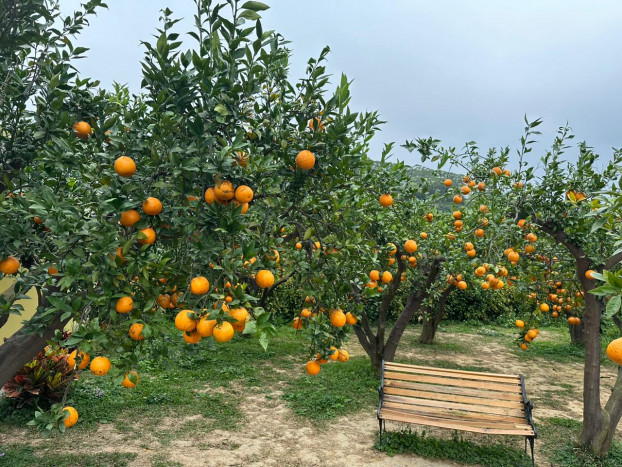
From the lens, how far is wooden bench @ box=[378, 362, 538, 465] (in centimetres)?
476

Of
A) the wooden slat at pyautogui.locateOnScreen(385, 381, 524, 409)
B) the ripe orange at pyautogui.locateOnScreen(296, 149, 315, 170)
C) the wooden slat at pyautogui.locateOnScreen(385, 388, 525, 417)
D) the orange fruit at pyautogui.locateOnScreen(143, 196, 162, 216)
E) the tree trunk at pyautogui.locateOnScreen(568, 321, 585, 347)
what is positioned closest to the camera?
the orange fruit at pyautogui.locateOnScreen(143, 196, 162, 216)

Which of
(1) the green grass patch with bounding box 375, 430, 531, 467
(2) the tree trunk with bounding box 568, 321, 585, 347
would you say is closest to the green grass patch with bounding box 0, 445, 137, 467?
(1) the green grass patch with bounding box 375, 430, 531, 467

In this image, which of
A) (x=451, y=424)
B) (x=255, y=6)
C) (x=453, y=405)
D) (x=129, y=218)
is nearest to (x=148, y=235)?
(x=129, y=218)

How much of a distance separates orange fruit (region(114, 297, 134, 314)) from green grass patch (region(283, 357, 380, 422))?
13.6ft

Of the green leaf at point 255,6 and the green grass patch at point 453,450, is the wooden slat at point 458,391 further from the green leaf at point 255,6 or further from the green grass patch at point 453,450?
the green leaf at point 255,6

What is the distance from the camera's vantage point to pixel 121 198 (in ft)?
6.64

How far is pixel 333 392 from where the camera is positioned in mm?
6395

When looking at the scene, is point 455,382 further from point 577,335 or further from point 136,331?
point 577,335

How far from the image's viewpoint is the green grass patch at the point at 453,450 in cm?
455

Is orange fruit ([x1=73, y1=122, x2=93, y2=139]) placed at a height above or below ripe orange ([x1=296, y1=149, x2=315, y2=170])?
above

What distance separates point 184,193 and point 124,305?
0.61m

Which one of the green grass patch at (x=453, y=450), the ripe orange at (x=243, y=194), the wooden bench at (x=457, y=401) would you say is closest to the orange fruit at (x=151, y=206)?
the ripe orange at (x=243, y=194)

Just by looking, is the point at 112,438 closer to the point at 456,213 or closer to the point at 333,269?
the point at 333,269

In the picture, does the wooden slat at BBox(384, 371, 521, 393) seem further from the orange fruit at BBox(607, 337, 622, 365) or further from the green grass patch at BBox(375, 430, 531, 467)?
the orange fruit at BBox(607, 337, 622, 365)
